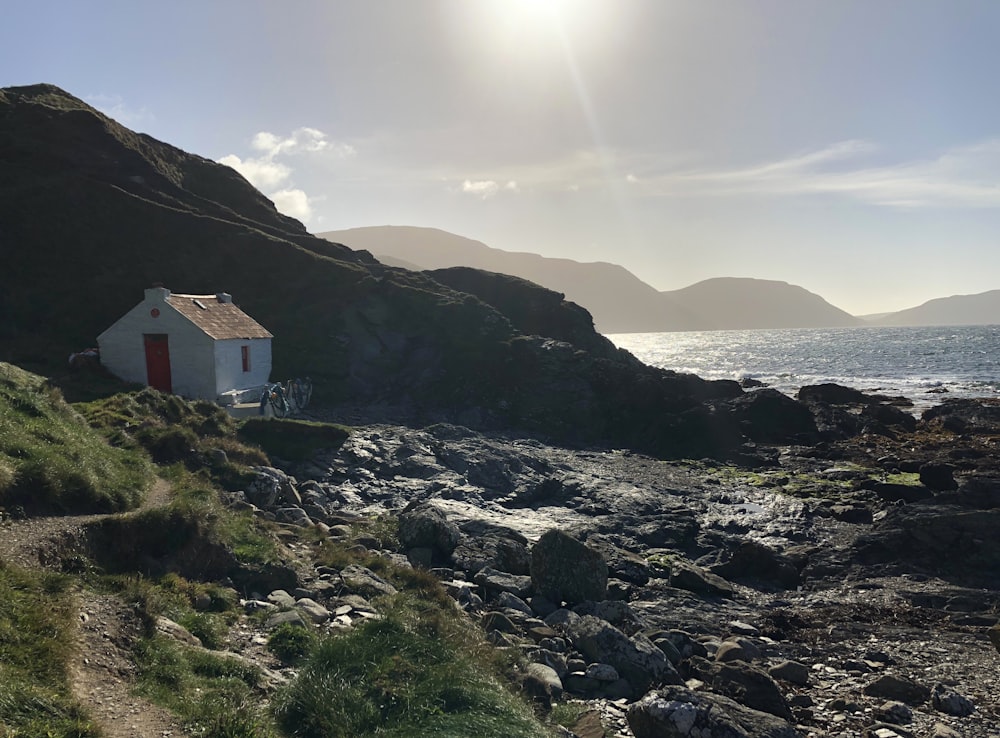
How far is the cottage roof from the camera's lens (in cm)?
3600

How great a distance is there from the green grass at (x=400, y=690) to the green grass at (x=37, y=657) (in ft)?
8.26

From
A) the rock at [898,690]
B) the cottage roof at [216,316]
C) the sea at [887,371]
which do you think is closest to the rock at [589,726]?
the rock at [898,690]

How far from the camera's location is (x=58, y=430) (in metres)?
15.6

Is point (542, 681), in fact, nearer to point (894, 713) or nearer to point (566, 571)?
point (566, 571)

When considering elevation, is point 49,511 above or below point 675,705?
above

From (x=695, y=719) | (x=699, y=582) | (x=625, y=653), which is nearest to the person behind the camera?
(x=695, y=719)

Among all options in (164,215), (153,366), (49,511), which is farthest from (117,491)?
(164,215)

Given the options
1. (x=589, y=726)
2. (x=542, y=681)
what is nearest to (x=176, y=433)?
(x=542, y=681)

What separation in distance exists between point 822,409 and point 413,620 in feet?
163

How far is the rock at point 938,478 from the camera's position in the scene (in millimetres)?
33000

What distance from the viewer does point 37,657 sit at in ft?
25.0

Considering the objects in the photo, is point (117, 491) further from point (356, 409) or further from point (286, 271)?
point (286, 271)

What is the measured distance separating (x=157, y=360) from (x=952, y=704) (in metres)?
34.8

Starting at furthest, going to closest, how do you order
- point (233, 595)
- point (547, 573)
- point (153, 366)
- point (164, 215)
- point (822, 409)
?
1. point (164, 215)
2. point (822, 409)
3. point (153, 366)
4. point (547, 573)
5. point (233, 595)
